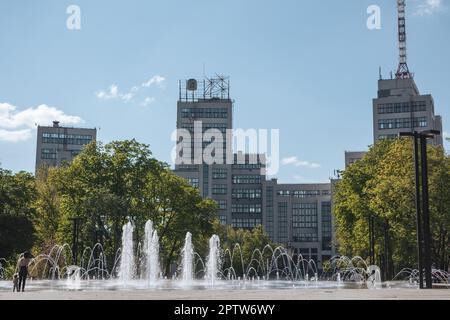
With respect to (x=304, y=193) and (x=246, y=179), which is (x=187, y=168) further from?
(x=304, y=193)

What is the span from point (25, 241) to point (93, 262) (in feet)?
27.6

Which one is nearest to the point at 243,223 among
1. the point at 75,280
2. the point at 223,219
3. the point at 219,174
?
the point at 223,219

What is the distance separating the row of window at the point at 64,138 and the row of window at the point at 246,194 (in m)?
36.6

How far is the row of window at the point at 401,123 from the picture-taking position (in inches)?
4439

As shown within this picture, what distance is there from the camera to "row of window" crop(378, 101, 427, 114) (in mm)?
112812

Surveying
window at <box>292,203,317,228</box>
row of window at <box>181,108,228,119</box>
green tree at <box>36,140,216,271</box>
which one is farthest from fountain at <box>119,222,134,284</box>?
window at <box>292,203,317,228</box>

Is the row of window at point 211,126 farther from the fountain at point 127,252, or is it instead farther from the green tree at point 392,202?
the fountain at point 127,252

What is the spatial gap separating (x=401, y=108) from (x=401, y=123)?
2.87 meters

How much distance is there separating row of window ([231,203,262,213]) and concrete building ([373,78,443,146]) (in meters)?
34.9

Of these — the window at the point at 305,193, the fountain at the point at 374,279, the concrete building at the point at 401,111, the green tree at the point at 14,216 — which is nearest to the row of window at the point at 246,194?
the window at the point at 305,193

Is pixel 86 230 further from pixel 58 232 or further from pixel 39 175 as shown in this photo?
pixel 39 175
